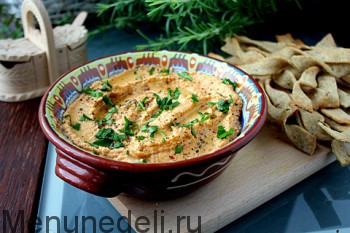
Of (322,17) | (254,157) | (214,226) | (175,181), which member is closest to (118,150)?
(175,181)

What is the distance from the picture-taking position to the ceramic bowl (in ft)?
2.89

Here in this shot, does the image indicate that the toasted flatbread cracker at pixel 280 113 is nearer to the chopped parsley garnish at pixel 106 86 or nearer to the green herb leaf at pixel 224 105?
the green herb leaf at pixel 224 105

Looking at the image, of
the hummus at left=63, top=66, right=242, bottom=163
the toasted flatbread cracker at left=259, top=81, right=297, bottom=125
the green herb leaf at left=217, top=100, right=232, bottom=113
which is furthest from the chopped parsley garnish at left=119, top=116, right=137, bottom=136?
the toasted flatbread cracker at left=259, top=81, right=297, bottom=125

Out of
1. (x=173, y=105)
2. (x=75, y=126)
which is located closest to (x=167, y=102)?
(x=173, y=105)

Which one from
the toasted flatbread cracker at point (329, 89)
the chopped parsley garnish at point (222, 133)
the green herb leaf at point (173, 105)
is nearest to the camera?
the chopped parsley garnish at point (222, 133)

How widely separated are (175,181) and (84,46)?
84 cm

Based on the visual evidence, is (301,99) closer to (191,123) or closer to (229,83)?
(229,83)

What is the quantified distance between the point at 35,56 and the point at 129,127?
1.95ft

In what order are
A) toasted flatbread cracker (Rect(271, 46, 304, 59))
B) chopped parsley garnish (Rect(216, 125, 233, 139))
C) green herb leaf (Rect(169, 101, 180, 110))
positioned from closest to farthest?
chopped parsley garnish (Rect(216, 125, 233, 139))
green herb leaf (Rect(169, 101, 180, 110))
toasted flatbread cracker (Rect(271, 46, 304, 59))

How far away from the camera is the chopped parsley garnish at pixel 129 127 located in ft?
3.33

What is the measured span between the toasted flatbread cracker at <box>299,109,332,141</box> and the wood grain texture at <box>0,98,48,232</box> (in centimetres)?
73

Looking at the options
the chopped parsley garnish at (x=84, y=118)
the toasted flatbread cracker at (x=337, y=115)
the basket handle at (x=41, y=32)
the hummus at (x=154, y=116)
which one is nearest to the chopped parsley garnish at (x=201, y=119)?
the hummus at (x=154, y=116)

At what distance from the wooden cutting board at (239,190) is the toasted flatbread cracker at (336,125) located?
0.23 ft

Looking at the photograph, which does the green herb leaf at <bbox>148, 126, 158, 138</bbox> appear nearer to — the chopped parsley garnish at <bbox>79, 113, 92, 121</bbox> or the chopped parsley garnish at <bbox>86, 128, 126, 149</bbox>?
the chopped parsley garnish at <bbox>86, 128, 126, 149</bbox>
